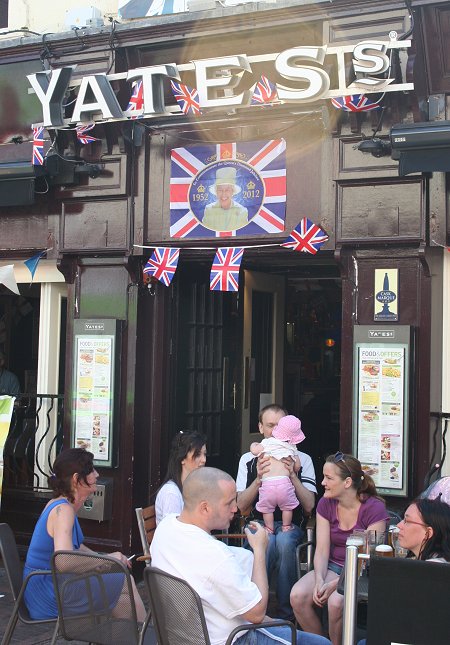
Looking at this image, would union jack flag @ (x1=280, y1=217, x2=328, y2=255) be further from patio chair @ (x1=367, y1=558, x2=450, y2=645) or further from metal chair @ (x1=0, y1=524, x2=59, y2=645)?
patio chair @ (x1=367, y1=558, x2=450, y2=645)

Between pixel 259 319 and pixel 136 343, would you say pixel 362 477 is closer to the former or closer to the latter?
pixel 136 343

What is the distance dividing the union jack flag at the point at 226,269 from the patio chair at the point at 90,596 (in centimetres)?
337

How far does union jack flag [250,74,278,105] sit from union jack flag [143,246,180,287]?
5.18ft

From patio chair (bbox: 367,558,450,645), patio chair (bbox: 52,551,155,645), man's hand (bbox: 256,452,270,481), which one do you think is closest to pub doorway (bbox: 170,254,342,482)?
man's hand (bbox: 256,452,270,481)

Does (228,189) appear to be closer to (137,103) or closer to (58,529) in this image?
(137,103)

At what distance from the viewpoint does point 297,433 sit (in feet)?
23.2

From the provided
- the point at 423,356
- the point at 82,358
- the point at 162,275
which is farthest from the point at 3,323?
the point at 423,356

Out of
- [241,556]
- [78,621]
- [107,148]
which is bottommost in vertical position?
[78,621]

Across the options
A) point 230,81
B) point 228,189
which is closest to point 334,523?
point 228,189

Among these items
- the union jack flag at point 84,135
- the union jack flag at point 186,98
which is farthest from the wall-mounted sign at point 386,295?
the union jack flag at point 84,135

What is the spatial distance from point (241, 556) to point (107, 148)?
16.5 feet

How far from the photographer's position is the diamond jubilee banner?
7.98 m

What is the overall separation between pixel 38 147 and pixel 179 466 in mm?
3634

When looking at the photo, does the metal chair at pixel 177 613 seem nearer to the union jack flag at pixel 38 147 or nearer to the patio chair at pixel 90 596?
the patio chair at pixel 90 596
